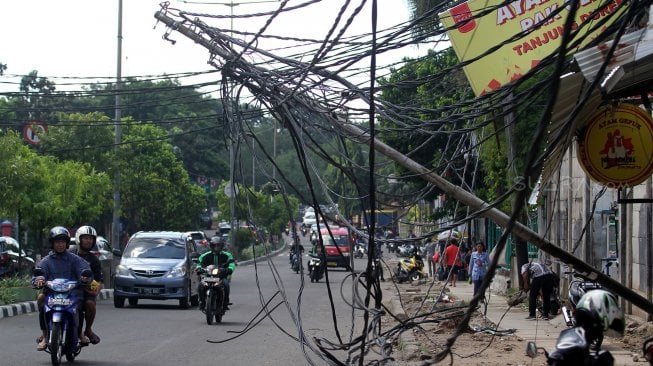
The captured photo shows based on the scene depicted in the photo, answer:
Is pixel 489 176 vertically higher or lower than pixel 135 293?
higher

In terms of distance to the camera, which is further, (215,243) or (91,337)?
(215,243)

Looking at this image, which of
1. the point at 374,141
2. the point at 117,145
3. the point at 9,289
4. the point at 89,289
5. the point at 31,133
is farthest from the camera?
the point at 31,133

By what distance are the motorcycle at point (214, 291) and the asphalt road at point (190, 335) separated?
0.84 feet

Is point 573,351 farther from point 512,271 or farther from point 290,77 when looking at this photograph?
point 512,271

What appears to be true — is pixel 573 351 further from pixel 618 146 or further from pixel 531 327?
pixel 531 327

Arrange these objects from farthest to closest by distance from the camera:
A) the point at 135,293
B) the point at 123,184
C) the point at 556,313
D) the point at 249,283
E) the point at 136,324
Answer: the point at 123,184 → the point at 249,283 → the point at 135,293 → the point at 556,313 → the point at 136,324

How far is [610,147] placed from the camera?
9547 mm

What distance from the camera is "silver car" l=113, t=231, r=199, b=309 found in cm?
2106

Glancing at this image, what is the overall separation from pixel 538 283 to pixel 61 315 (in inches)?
354

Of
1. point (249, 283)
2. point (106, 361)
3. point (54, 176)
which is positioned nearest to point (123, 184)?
point (249, 283)

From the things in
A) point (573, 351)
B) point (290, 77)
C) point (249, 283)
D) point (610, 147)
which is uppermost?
point (290, 77)

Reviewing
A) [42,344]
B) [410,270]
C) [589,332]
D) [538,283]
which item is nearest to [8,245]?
[410,270]

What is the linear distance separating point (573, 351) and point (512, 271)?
834 inches

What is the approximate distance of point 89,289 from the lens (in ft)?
37.8
